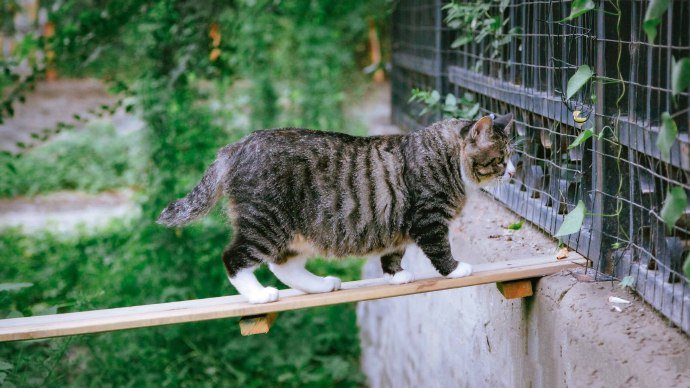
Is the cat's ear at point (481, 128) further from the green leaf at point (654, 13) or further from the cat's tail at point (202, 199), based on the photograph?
the green leaf at point (654, 13)

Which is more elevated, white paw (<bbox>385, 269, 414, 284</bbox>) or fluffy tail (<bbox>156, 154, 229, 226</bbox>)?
fluffy tail (<bbox>156, 154, 229, 226</bbox>)

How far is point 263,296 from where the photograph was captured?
3018 millimetres

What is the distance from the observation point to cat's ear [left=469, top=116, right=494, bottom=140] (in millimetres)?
3129

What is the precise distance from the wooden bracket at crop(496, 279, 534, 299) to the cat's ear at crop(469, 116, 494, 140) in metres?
0.65

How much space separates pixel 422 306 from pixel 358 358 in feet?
7.32

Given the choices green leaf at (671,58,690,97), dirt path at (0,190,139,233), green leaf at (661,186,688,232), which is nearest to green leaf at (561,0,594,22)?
green leaf at (671,58,690,97)

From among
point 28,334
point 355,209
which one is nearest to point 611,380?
point 355,209

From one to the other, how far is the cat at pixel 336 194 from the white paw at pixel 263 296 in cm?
1

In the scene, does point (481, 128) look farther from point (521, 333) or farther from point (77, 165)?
point (77, 165)

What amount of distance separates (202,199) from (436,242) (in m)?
0.99

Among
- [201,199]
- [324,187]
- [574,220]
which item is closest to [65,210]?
[201,199]

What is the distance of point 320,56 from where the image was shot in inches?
372

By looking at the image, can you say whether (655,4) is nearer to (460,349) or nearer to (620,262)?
(620,262)

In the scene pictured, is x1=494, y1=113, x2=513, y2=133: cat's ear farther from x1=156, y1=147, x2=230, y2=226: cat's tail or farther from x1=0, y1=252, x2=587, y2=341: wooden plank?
x1=156, y1=147, x2=230, y2=226: cat's tail
